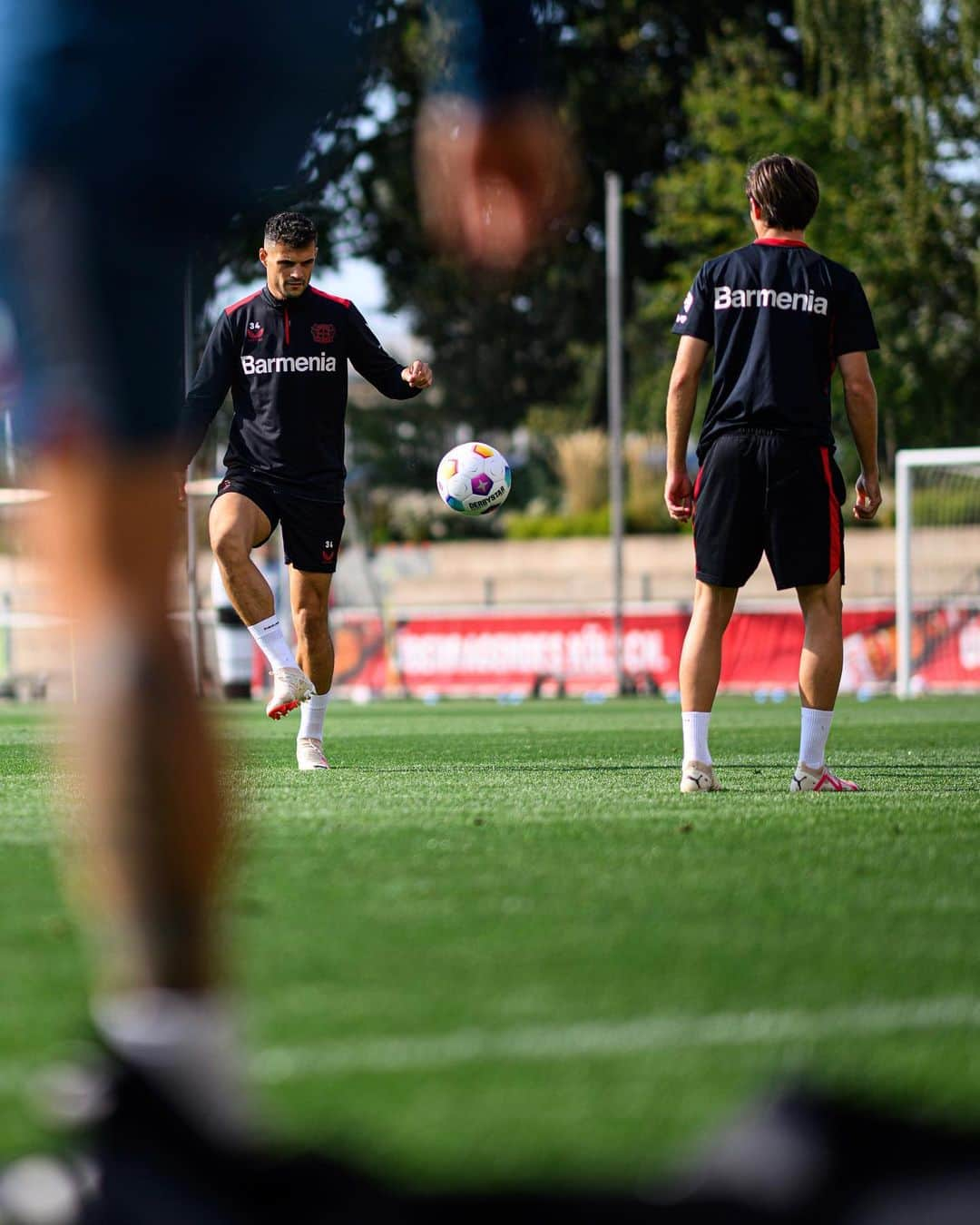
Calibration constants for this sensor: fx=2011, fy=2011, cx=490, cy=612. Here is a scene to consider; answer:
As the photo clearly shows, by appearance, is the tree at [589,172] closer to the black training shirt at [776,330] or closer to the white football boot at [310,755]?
the white football boot at [310,755]

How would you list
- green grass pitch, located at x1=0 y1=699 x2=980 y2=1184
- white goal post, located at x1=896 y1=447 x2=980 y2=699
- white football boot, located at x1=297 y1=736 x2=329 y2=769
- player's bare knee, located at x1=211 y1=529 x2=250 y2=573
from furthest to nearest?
white goal post, located at x1=896 y1=447 x2=980 y2=699, player's bare knee, located at x1=211 y1=529 x2=250 y2=573, white football boot, located at x1=297 y1=736 x2=329 y2=769, green grass pitch, located at x1=0 y1=699 x2=980 y2=1184

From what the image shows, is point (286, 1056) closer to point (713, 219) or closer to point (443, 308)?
point (713, 219)

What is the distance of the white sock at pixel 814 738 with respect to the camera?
6.65 m

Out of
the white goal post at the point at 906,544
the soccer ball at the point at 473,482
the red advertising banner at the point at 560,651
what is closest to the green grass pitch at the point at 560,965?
the soccer ball at the point at 473,482

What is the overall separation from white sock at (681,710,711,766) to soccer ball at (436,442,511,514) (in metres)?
2.75

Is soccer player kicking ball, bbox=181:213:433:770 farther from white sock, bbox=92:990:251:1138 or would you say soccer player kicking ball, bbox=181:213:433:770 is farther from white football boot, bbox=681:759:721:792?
white sock, bbox=92:990:251:1138

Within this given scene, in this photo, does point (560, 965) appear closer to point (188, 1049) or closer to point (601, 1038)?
point (601, 1038)

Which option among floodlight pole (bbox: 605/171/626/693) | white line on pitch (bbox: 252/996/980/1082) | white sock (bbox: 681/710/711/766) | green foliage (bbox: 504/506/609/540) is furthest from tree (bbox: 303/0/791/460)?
white line on pitch (bbox: 252/996/980/1082)

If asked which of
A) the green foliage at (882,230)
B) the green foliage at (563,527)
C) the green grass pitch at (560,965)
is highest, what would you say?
the green foliage at (882,230)

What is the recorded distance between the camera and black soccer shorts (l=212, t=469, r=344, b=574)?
27.2 feet

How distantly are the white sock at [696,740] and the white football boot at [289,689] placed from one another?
6.35ft

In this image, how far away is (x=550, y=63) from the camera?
9.17 feet

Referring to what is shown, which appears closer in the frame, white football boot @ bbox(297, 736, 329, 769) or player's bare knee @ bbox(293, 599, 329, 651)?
white football boot @ bbox(297, 736, 329, 769)

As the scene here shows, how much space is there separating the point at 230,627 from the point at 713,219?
1613cm
